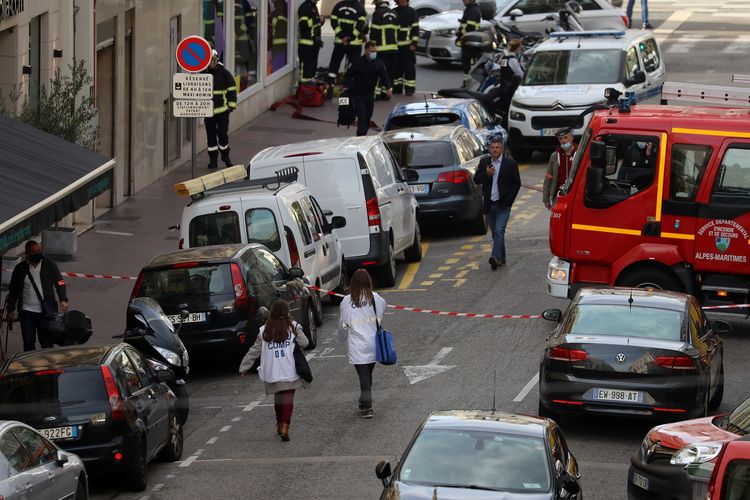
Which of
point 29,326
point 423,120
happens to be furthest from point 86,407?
point 423,120

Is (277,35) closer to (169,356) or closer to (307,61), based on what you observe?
(307,61)

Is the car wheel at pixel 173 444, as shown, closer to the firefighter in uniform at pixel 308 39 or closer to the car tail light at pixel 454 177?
the car tail light at pixel 454 177

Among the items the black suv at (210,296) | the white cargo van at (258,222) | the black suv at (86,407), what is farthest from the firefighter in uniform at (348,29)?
the black suv at (86,407)

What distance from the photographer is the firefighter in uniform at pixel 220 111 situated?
3080cm

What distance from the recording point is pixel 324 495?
13.7 meters

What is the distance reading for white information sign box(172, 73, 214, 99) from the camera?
76.7ft

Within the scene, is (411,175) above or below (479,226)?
above

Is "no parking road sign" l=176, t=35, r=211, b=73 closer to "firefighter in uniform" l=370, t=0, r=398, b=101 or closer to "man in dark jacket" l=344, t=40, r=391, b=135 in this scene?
"man in dark jacket" l=344, t=40, r=391, b=135

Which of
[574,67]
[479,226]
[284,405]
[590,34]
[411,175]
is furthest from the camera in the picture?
[590,34]

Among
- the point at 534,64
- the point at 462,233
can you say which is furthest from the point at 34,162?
the point at 534,64

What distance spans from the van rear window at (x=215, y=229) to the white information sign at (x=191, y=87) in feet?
11.8

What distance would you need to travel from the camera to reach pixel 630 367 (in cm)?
1509

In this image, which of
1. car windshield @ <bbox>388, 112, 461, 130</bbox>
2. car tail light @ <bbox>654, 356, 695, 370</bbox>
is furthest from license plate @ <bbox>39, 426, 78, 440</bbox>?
car windshield @ <bbox>388, 112, 461, 130</bbox>

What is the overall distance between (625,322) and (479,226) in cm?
1094
